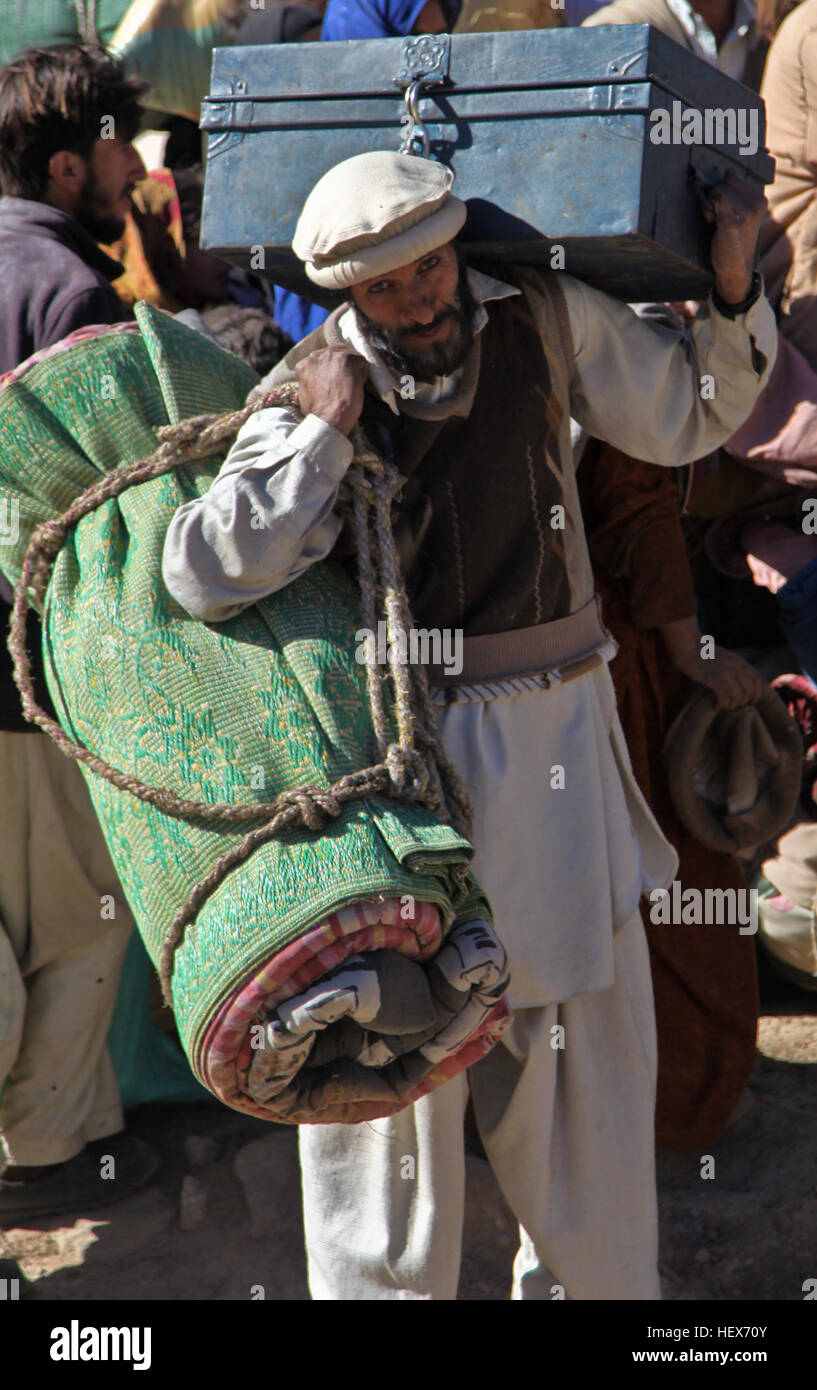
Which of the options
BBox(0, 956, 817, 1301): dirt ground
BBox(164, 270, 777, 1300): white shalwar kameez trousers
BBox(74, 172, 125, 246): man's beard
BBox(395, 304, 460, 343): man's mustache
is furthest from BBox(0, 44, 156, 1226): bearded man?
BBox(395, 304, 460, 343): man's mustache

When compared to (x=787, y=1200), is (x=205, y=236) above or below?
above

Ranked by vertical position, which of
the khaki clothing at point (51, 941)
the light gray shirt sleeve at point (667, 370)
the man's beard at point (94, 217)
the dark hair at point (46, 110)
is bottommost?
the khaki clothing at point (51, 941)

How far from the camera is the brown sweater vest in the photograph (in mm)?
2414

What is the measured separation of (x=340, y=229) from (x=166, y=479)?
44cm

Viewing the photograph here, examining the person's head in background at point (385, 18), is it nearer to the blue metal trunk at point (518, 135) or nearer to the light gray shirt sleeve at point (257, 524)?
the blue metal trunk at point (518, 135)

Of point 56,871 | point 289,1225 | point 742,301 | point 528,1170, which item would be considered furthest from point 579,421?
point 289,1225

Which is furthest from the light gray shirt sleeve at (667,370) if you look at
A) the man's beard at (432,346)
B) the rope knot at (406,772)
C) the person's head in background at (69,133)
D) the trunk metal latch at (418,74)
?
the person's head in background at (69,133)

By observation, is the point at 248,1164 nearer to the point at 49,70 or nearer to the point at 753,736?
the point at 753,736

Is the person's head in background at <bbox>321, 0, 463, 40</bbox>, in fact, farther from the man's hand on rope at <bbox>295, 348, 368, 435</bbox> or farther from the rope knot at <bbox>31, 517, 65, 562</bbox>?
the rope knot at <bbox>31, 517, 65, 562</bbox>

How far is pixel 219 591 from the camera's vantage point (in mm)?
2172

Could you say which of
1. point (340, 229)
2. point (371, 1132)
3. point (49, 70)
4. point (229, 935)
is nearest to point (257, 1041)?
point (229, 935)

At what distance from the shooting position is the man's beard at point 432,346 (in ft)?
7.73

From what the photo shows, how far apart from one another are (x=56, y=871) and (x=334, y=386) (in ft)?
4.99

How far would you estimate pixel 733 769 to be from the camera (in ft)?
10.9
